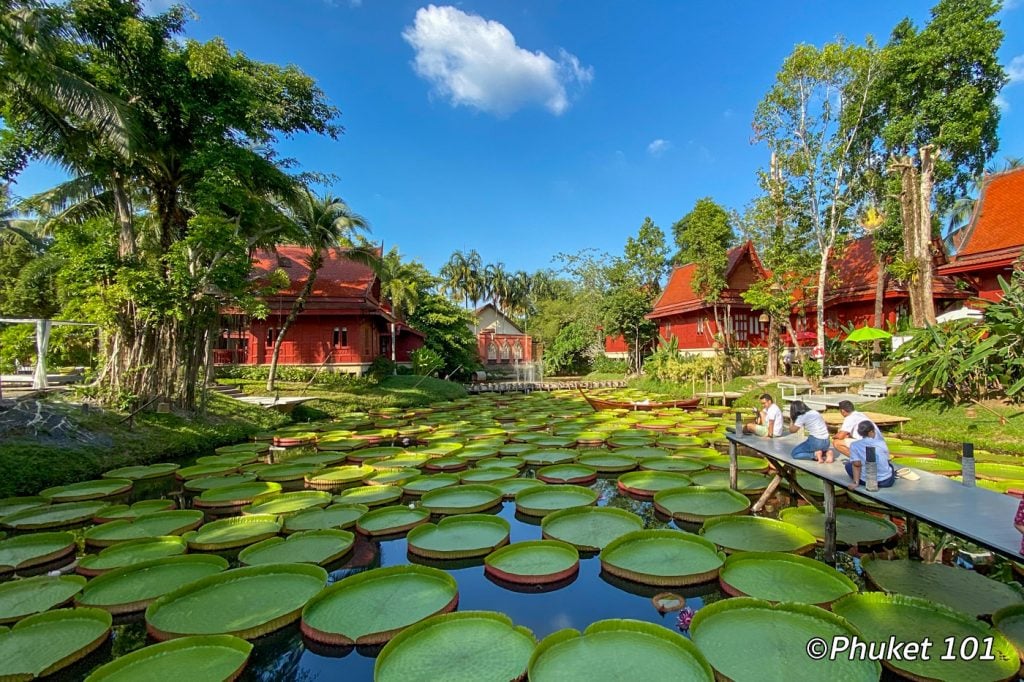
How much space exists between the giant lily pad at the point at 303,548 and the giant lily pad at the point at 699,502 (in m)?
4.30

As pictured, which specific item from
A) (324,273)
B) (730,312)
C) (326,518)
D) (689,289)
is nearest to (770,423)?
(326,518)

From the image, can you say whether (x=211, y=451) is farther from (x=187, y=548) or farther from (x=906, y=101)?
(x=906, y=101)

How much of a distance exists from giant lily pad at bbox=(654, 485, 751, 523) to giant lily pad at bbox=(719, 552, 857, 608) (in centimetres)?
145

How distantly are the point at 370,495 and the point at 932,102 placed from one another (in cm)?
2603

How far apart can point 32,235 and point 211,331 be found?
24.4m

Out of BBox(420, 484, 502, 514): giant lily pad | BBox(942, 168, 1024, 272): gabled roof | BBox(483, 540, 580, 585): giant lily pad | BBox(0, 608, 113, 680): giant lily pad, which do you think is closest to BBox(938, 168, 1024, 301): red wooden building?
BBox(942, 168, 1024, 272): gabled roof

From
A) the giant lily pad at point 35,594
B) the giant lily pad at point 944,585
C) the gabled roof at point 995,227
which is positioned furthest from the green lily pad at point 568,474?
the gabled roof at point 995,227

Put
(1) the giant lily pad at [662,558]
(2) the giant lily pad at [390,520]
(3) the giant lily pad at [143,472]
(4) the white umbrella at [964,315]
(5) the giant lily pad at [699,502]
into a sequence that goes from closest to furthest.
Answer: (1) the giant lily pad at [662,558]
(2) the giant lily pad at [390,520]
(5) the giant lily pad at [699,502]
(3) the giant lily pad at [143,472]
(4) the white umbrella at [964,315]

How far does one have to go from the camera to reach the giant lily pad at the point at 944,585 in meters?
4.11

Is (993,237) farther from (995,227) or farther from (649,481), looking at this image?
(649,481)

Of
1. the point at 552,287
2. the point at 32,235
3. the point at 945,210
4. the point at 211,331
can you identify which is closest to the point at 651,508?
the point at 211,331

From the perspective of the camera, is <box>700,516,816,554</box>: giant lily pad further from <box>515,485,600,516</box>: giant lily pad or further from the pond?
<box>515,485,600,516</box>: giant lily pad

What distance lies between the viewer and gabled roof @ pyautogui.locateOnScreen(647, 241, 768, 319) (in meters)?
25.9

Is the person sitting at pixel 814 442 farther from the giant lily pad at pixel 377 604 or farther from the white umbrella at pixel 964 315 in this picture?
the white umbrella at pixel 964 315
